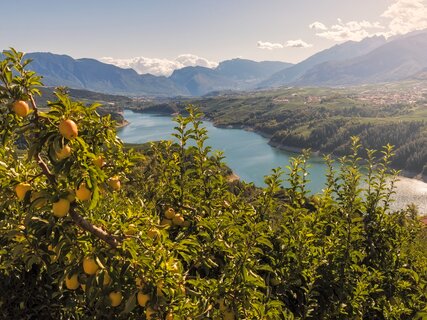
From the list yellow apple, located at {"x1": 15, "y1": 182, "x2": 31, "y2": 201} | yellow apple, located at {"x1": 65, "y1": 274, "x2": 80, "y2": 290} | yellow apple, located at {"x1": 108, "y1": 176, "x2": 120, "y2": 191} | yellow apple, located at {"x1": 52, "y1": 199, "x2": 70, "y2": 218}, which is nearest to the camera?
yellow apple, located at {"x1": 52, "y1": 199, "x2": 70, "y2": 218}

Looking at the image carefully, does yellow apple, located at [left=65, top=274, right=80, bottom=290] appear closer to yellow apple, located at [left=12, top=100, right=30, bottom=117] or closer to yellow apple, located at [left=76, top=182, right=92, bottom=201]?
yellow apple, located at [left=76, top=182, right=92, bottom=201]

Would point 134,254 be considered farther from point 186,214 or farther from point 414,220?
point 414,220

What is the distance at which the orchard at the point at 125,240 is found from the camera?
4.20 meters

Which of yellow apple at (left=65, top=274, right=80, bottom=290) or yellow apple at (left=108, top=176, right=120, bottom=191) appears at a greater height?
yellow apple at (left=108, top=176, right=120, bottom=191)

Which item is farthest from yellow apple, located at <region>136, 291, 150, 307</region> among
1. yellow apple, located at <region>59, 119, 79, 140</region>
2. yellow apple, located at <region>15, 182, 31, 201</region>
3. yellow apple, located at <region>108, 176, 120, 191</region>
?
yellow apple, located at <region>59, 119, 79, 140</region>

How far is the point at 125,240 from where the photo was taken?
4273mm

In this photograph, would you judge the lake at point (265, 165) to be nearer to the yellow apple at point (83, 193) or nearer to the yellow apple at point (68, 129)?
the yellow apple at point (83, 193)

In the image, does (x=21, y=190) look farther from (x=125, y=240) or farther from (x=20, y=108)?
(x=125, y=240)

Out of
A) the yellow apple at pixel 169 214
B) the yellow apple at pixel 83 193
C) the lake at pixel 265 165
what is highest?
the yellow apple at pixel 83 193

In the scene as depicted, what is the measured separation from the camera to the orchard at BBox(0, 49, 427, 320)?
165 inches

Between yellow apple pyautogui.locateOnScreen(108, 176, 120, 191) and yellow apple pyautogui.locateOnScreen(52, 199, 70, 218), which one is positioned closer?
yellow apple pyautogui.locateOnScreen(52, 199, 70, 218)

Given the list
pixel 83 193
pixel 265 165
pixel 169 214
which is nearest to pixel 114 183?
pixel 83 193

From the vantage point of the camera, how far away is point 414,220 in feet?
32.8

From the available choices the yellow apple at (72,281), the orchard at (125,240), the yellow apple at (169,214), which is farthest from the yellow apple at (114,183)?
the yellow apple at (169,214)
